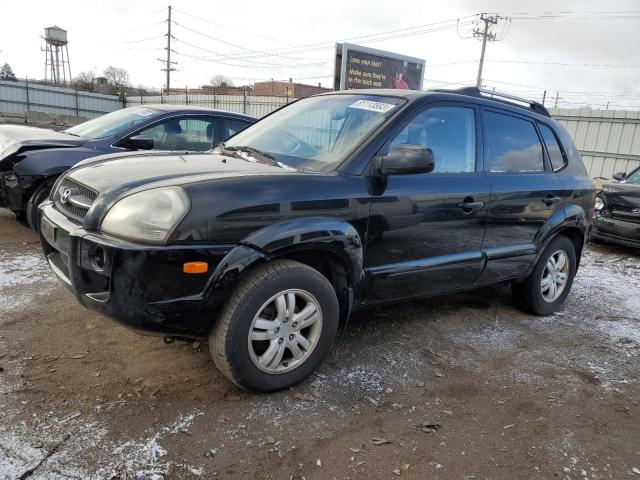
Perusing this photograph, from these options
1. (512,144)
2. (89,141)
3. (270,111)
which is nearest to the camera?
(512,144)

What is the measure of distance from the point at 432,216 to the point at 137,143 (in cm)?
355

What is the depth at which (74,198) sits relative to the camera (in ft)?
9.30

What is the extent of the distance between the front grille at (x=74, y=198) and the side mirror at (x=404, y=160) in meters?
1.61

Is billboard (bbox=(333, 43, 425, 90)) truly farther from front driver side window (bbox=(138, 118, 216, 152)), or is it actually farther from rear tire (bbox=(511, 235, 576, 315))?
rear tire (bbox=(511, 235, 576, 315))

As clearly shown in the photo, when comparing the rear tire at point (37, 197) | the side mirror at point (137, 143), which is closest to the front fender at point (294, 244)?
the rear tire at point (37, 197)

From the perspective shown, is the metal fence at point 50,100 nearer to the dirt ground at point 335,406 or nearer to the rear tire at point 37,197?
the rear tire at point 37,197

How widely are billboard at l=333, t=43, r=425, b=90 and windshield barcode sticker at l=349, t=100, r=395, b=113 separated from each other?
1182 centimetres

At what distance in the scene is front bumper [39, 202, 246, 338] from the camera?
2.27m

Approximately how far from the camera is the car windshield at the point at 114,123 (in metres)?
5.62

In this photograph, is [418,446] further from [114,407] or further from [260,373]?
[114,407]

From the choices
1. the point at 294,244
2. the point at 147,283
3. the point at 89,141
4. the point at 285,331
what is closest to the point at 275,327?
the point at 285,331

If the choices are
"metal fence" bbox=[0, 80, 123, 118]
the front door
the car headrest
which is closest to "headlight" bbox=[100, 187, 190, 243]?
the front door

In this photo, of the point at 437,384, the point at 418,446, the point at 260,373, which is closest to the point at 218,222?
the point at 260,373

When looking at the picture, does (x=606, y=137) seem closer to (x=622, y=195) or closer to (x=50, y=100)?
(x=622, y=195)
